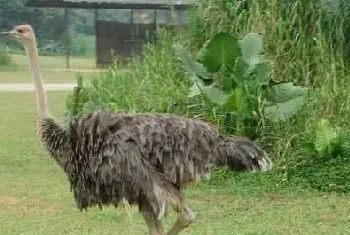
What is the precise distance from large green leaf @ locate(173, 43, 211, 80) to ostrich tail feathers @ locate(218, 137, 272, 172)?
254cm

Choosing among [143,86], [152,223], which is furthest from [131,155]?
[143,86]

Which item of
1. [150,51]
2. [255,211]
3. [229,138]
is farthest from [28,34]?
[150,51]

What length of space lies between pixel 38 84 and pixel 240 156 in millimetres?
1284

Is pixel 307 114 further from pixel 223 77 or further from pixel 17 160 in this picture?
pixel 17 160

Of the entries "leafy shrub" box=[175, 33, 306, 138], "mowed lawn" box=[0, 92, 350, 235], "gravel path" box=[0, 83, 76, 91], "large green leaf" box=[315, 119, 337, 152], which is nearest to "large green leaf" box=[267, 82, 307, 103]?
"leafy shrub" box=[175, 33, 306, 138]

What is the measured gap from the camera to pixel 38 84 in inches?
227

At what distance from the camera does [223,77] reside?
814 centimetres

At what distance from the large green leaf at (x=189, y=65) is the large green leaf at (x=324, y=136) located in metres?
1.18

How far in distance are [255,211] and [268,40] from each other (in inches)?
94.4

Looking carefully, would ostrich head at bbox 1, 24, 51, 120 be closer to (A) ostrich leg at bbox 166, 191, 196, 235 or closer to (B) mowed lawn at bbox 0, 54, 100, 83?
(A) ostrich leg at bbox 166, 191, 196, 235

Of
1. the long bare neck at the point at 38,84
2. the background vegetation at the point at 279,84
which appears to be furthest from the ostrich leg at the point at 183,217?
the background vegetation at the point at 279,84

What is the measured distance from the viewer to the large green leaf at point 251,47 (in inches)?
316

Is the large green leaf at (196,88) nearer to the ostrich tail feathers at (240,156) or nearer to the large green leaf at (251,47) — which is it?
the large green leaf at (251,47)

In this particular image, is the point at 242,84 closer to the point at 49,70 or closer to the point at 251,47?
the point at 251,47
